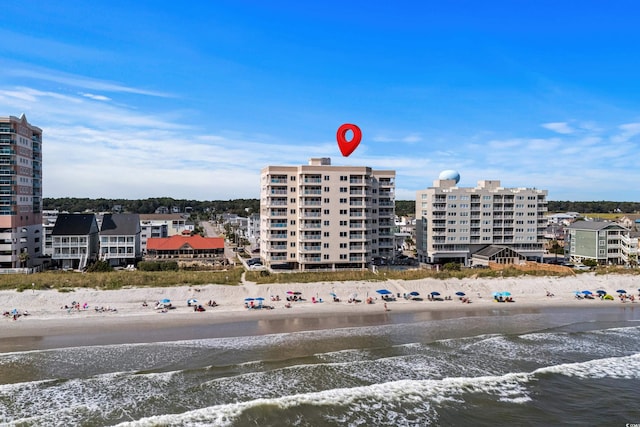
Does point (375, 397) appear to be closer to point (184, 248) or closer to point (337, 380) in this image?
point (337, 380)

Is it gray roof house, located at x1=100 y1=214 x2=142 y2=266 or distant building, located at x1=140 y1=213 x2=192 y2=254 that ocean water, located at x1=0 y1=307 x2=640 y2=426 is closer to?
gray roof house, located at x1=100 y1=214 x2=142 y2=266

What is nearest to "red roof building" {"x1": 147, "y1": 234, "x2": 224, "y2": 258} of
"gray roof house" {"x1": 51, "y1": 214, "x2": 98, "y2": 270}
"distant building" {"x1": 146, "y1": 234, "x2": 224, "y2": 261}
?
"distant building" {"x1": 146, "y1": 234, "x2": 224, "y2": 261}

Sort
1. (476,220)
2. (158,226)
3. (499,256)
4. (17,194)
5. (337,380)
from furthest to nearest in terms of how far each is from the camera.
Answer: (158,226) < (476,220) < (499,256) < (17,194) < (337,380)

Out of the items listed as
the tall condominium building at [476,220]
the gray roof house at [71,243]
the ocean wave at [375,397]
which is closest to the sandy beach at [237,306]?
the ocean wave at [375,397]

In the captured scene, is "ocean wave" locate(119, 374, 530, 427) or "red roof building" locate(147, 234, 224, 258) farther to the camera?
"red roof building" locate(147, 234, 224, 258)

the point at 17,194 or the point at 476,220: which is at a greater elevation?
the point at 17,194

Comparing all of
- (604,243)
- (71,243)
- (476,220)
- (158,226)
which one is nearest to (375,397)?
(476,220)
